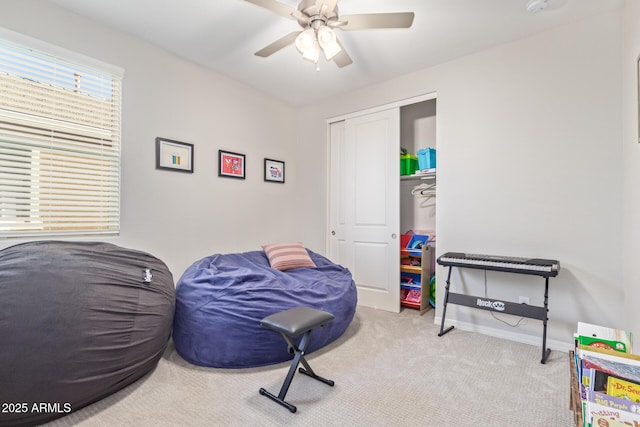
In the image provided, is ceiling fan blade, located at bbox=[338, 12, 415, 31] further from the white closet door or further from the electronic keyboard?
the electronic keyboard

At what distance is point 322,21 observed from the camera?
211cm

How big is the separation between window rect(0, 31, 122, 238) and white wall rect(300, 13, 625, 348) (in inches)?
124

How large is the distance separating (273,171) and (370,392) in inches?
118

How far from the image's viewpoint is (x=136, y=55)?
2.83m

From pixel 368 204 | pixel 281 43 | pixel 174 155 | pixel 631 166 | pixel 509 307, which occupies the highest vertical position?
pixel 281 43

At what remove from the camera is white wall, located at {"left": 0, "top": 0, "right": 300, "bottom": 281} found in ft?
8.40

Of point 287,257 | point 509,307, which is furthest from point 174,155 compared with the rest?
point 509,307

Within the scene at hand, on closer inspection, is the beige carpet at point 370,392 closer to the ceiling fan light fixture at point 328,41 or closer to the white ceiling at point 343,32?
the ceiling fan light fixture at point 328,41

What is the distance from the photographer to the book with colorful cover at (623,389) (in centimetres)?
105

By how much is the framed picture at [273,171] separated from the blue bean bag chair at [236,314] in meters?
1.71

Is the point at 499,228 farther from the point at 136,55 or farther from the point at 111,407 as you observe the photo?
the point at 136,55

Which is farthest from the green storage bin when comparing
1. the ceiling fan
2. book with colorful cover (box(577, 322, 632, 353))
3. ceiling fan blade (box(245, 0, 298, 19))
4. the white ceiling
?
Result: book with colorful cover (box(577, 322, 632, 353))

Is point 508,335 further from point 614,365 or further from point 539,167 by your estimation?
point 614,365

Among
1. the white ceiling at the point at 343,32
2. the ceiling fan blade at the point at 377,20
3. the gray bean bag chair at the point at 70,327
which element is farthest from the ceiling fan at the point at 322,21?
the gray bean bag chair at the point at 70,327
